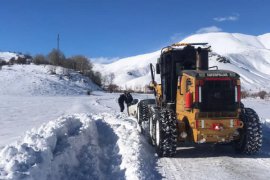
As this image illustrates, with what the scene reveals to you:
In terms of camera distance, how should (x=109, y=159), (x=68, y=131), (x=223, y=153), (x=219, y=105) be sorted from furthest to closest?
(x=68, y=131), (x=223, y=153), (x=219, y=105), (x=109, y=159)

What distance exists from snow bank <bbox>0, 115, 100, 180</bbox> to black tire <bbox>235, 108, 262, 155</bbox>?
387 cm

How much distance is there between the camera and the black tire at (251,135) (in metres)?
11.3

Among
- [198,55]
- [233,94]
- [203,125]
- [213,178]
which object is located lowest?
[213,178]

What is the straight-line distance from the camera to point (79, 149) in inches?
425

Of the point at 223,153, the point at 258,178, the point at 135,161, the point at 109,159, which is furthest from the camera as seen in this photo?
the point at 223,153

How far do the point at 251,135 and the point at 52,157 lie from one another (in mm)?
5347

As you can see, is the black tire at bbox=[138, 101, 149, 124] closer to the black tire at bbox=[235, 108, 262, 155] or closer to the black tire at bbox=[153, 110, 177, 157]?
the black tire at bbox=[153, 110, 177, 157]

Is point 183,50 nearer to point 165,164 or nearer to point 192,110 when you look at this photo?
point 192,110

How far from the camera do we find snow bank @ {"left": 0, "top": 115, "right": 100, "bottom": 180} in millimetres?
7357

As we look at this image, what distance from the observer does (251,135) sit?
1133 cm

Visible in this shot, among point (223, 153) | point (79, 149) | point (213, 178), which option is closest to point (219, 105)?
point (223, 153)

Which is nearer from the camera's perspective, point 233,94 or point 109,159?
point 109,159

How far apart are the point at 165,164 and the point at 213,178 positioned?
1.64 meters

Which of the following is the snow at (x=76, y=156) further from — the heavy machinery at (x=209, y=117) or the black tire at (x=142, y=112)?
the black tire at (x=142, y=112)
